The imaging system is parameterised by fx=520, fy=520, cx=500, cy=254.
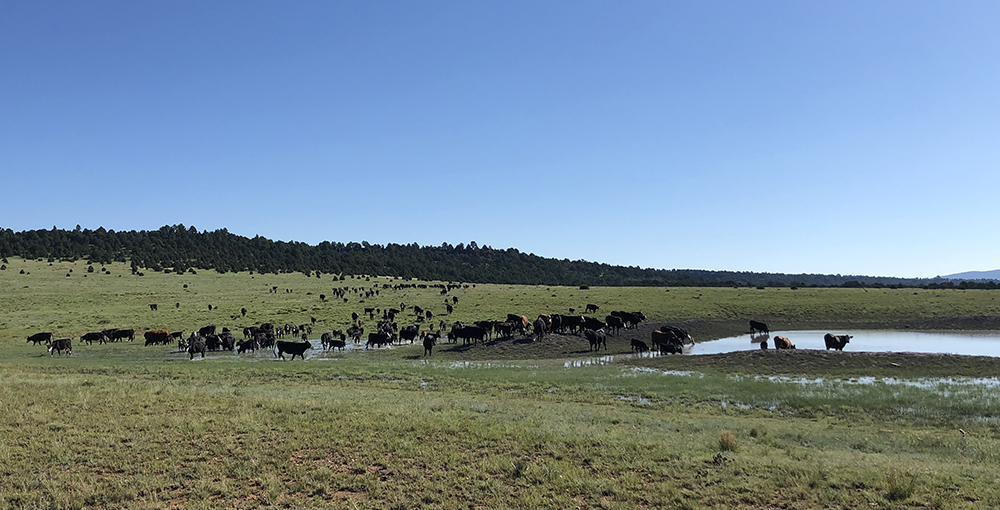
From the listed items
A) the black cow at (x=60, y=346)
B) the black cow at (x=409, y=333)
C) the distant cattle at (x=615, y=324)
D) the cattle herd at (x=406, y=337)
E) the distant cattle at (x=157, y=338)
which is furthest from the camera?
the distant cattle at (x=615, y=324)

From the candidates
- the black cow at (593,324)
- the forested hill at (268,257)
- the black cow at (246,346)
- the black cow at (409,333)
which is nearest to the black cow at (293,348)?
the black cow at (246,346)

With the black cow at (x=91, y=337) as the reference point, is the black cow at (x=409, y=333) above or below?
above

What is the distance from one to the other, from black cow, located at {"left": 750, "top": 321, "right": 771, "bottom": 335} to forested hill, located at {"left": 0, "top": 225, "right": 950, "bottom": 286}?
57.7 meters

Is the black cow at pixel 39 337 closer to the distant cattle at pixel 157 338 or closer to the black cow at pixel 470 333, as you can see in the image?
the distant cattle at pixel 157 338

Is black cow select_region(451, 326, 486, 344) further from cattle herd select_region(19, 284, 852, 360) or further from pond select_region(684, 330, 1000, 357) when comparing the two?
pond select_region(684, 330, 1000, 357)

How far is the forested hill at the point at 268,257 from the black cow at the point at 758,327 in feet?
189

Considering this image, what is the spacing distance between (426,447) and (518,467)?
7.35ft

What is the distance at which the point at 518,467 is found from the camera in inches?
377

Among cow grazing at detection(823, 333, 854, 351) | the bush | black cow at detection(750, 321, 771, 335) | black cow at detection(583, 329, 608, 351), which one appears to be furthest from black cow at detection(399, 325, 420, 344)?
the bush

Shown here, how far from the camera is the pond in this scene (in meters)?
31.5

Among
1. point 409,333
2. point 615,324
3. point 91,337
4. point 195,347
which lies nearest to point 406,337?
point 409,333

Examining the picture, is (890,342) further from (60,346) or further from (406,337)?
(60,346)

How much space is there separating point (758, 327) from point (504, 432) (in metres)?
38.1

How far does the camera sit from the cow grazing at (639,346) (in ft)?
101
